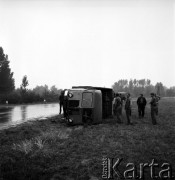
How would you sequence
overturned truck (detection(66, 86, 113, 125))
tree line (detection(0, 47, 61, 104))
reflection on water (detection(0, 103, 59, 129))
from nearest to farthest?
overturned truck (detection(66, 86, 113, 125)) → reflection on water (detection(0, 103, 59, 129)) → tree line (detection(0, 47, 61, 104))

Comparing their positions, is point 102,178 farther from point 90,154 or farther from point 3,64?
point 3,64


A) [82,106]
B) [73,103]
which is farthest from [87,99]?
[73,103]

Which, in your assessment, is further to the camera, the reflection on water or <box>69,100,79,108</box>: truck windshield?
the reflection on water

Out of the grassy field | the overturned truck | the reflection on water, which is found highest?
the overturned truck

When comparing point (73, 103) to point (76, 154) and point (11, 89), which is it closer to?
point (76, 154)

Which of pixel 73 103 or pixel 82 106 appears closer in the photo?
pixel 82 106

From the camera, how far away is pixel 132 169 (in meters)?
4.82

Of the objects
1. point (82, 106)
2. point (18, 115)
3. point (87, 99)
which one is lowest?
point (18, 115)

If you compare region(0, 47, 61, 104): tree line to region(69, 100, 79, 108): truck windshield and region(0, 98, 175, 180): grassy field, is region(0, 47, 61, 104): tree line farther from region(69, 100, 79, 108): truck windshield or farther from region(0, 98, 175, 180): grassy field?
region(0, 98, 175, 180): grassy field

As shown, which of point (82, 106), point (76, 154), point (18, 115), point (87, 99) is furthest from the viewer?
point (18, 115)

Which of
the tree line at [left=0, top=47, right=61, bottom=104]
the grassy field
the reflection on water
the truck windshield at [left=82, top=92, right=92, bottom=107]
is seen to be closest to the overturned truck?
the truck windshield at [left=82, top=92, right=92, bottom=107]

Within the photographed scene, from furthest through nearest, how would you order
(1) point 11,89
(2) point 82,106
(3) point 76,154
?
(1) point 11,89
(2) point 82,106
(3) point 76,154

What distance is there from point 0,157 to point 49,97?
45587 mm

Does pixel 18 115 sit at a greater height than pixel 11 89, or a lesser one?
lesser
